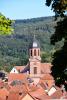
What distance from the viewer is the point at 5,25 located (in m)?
10.9

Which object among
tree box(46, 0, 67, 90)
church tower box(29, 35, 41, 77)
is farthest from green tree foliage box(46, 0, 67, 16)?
church tower box(29, 35, 41, 77)

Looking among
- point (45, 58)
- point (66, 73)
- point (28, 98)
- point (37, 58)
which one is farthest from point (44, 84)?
point (66, 73)

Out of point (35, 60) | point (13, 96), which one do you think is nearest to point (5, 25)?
point (13, 96)

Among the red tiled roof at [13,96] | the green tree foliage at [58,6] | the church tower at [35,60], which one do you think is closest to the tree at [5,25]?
the green tree foliage at [58,6]

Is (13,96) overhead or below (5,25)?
below

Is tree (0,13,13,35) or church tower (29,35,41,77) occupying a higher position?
tree (0,13,13,35)

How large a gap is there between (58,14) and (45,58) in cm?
13715

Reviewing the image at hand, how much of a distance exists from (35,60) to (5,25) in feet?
333

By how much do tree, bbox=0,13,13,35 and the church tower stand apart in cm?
9988

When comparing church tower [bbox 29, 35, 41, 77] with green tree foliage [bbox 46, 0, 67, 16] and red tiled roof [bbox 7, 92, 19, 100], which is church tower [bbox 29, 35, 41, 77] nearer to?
red tiled roof [bbox 7, 92, 19, 100]

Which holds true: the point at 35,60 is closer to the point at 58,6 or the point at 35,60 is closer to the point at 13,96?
→ the point at 13,96

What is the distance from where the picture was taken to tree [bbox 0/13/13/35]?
1090 centimetres

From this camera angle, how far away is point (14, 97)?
48969mm

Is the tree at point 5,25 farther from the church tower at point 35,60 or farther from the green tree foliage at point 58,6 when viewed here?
the church tower at point 35,60
